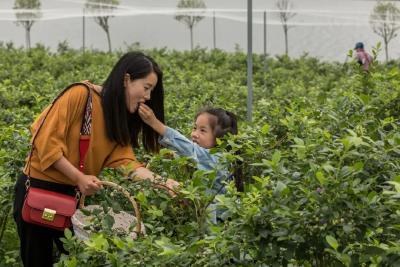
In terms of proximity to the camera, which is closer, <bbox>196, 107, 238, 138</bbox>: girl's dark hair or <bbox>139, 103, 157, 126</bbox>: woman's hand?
<bbox>139, 103, 157, 126</bbox>: woman's hand

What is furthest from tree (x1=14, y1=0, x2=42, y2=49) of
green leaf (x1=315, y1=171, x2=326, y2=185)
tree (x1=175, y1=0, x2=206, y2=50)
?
green leaf (x1=315, y1=171, x2=326, y2=185)

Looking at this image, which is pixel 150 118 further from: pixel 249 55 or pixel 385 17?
pixel 385 17

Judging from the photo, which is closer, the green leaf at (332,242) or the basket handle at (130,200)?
the green leaf at (332,242)

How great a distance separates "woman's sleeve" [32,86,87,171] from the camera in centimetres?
342

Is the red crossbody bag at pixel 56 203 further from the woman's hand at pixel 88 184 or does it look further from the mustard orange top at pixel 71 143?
the woman's hand at pixel 88 184

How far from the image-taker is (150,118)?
12.1 ft

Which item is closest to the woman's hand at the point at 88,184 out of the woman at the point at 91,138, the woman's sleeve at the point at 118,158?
the woman at the point at 91,138

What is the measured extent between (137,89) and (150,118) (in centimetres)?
16

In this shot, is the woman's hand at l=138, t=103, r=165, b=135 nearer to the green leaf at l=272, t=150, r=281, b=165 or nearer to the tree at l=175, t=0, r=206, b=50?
the green leaf at l=272, t=150, r=281, b=165

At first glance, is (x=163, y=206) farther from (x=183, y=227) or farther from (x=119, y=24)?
(x=119, y=24)

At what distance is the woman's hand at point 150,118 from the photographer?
3656 mm

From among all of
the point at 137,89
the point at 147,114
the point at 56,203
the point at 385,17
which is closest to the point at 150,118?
the point at 147,114

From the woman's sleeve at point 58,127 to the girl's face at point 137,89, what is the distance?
0.19 metres

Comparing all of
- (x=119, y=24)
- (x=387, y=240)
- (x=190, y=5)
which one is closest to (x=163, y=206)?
(x=387, y=240)
